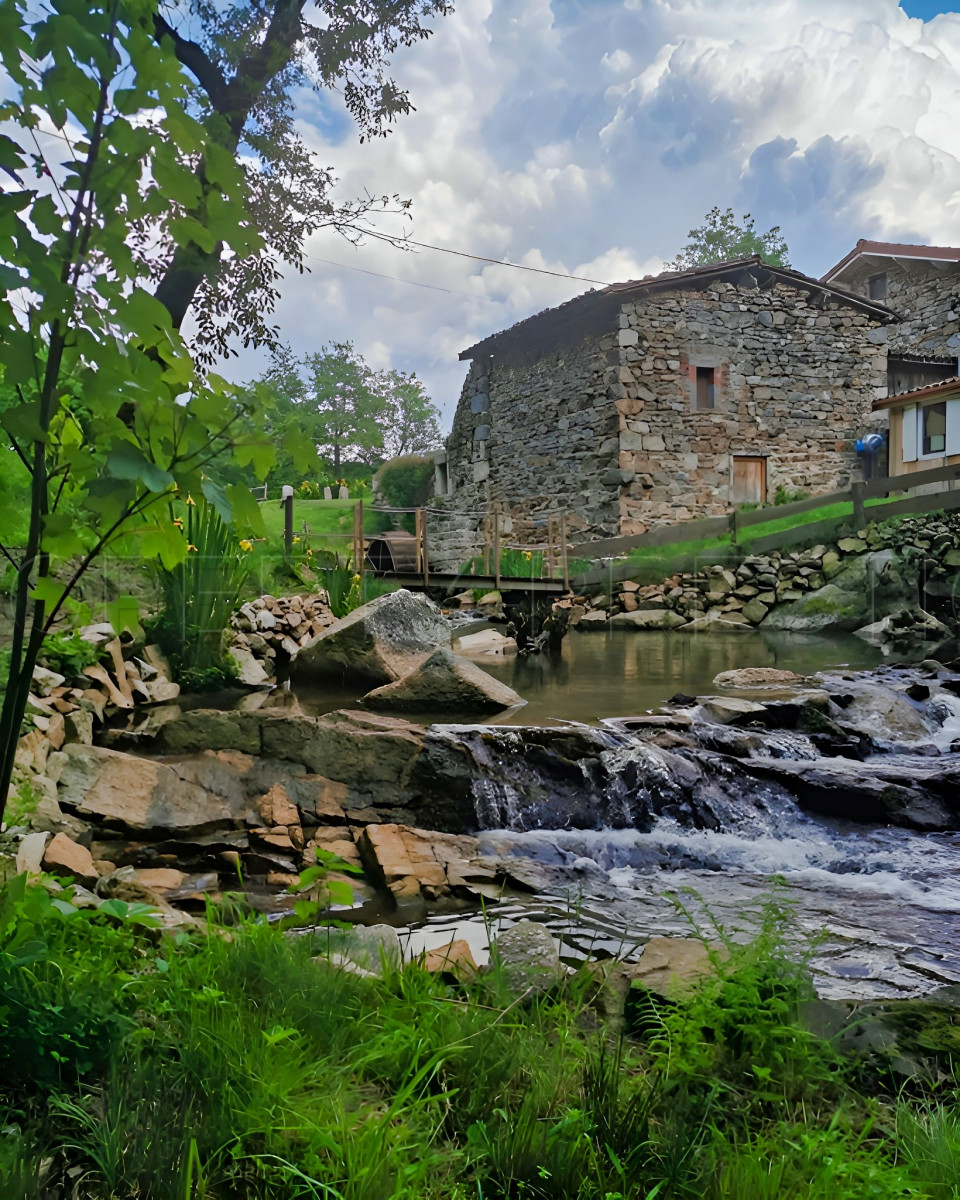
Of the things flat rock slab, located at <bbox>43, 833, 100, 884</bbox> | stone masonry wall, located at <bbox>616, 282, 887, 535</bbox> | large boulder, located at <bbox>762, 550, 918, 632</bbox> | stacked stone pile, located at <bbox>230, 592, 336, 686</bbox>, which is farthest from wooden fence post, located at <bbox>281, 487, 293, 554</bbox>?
flat rock slab, located at <bbox>43, 833, 100, 884</bbox>

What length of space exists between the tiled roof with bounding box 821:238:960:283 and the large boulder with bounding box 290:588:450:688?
787 inches

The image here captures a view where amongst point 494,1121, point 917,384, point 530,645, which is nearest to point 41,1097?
point 494,1121

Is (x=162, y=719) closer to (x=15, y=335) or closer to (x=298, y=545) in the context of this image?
(x=15, y=335)

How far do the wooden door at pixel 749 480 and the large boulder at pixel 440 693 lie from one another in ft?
43.6

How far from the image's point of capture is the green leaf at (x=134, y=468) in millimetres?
1249

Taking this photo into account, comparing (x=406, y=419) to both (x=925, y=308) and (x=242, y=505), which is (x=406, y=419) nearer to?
(x=925, y=308)

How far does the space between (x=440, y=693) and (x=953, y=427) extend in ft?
58.5

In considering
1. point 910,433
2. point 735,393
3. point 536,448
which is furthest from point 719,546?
point 910,433

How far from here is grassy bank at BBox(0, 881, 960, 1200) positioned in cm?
145

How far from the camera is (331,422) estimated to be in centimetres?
3625

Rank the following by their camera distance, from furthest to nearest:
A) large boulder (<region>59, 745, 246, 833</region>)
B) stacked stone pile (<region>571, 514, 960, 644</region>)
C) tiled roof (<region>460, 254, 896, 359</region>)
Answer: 1. tiled roof (<region>460, 254, 896, 359</region>)
2. stacked stone pile (<region>571, 514, 960, 644</region>)
3. large boulder (<region>59, 745, 246, 833</region>)

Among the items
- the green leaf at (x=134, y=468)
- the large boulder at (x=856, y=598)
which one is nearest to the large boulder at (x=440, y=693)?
the green leaf at (x=134, y=468)

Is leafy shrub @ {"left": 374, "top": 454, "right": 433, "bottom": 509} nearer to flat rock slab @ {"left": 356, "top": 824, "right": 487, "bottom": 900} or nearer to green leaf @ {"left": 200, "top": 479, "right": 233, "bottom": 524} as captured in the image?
flat rock slab @ {"left": 356, "top": 824, "right": 487, "bottom": 900}

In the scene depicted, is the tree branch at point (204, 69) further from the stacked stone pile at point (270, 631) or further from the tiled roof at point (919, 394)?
the tiled roof at point (919, 394)
